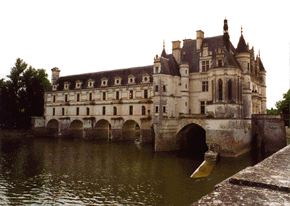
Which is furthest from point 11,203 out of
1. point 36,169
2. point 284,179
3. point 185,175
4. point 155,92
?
point 155,92

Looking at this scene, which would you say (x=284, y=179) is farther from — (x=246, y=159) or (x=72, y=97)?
(x=72, y=97)

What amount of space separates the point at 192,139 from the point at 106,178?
1981cm

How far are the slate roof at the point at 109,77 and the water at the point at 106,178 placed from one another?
19412 millimetres

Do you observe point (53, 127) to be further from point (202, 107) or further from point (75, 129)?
point (202, 107)

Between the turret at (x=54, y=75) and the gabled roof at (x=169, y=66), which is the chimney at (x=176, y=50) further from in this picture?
the turret at (x=54, y=75)

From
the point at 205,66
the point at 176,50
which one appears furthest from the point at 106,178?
the point at 176,50

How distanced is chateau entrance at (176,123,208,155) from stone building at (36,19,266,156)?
0.48ft

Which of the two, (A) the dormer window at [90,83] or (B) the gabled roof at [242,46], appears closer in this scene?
(B) the gabled roof at [242,46]

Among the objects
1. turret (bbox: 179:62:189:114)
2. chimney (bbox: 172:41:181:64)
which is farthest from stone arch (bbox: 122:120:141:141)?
chimney (bbox: 172:41:181:64)

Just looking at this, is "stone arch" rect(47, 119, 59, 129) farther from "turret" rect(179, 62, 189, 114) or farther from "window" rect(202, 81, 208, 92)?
"window" rect(202, 81, 208, 92)

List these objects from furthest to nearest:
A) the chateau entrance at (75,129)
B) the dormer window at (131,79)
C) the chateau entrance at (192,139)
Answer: the chateau entrance at (75,129) → the dormer window at (131,79) → the chateau entrance at (192,139)

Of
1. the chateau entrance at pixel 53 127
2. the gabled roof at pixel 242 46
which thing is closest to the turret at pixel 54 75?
the chateau entrance at pixel 53 127

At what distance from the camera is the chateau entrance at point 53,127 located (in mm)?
55562

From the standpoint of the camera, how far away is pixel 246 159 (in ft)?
86.7
